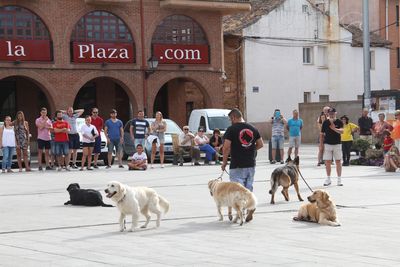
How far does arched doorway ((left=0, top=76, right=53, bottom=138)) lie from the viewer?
127ft

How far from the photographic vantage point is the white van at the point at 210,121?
30.9 metres

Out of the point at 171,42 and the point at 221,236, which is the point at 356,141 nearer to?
the point at 171,42

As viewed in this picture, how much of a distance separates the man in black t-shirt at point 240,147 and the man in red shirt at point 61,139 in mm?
11863

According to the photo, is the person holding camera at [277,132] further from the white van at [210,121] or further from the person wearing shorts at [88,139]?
the person wearing shorts at [88,139]

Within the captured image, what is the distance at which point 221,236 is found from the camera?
11.1 meters

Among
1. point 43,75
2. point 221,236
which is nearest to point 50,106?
point 43,75

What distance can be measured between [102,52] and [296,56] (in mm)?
17254

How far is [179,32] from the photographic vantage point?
129 ft

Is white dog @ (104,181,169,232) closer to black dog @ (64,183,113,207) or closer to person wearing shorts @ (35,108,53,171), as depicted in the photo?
black dog @ (64,183,113,207)

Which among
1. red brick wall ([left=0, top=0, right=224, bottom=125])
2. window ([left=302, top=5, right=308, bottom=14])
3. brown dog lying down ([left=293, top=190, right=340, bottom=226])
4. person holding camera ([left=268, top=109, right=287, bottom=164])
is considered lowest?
brown dog lying down ([left=293, top=190, right=340, bottom=226])

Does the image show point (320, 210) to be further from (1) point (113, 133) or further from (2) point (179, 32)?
(2) point (179, 32)

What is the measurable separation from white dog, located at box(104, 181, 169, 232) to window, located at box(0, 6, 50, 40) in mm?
23891

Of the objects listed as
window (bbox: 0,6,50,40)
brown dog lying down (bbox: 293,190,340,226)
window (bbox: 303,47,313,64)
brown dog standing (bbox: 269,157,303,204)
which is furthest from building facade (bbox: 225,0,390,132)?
brown dog lying down (bbox: 293,190,340,226)

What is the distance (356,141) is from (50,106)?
582 inches
